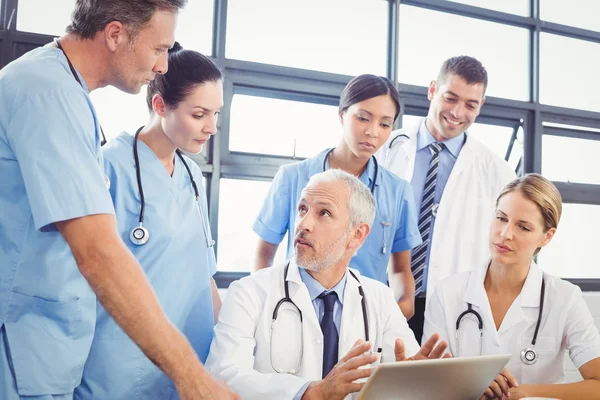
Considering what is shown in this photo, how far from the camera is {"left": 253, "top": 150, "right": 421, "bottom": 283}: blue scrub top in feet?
6.61

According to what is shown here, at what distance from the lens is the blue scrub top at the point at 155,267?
1450mm

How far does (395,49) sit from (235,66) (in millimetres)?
892

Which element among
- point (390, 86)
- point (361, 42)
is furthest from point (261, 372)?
point (361, 42)

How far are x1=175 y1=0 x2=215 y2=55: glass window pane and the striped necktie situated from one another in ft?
3.88

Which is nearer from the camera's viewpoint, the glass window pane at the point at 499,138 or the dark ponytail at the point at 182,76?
the dark ponytail at the point at 182,76

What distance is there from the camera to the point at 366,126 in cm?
198

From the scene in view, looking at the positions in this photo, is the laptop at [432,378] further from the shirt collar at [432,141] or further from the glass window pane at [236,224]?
the glass window pane at [236,224]

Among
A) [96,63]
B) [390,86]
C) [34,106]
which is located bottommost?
[34,106]

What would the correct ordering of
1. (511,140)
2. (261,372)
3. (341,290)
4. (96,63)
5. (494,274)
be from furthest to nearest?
(511,140) < (494,274) < (341,290) < (261,372) < (96,63)

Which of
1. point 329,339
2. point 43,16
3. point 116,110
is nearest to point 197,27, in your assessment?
point 116,110

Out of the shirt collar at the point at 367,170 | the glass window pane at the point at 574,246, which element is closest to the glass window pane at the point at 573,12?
the glass window pane at the point at 574,246

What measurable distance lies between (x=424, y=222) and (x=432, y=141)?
34cm

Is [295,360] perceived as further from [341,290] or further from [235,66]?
[235,66]

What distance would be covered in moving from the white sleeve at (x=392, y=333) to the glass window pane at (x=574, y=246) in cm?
225
